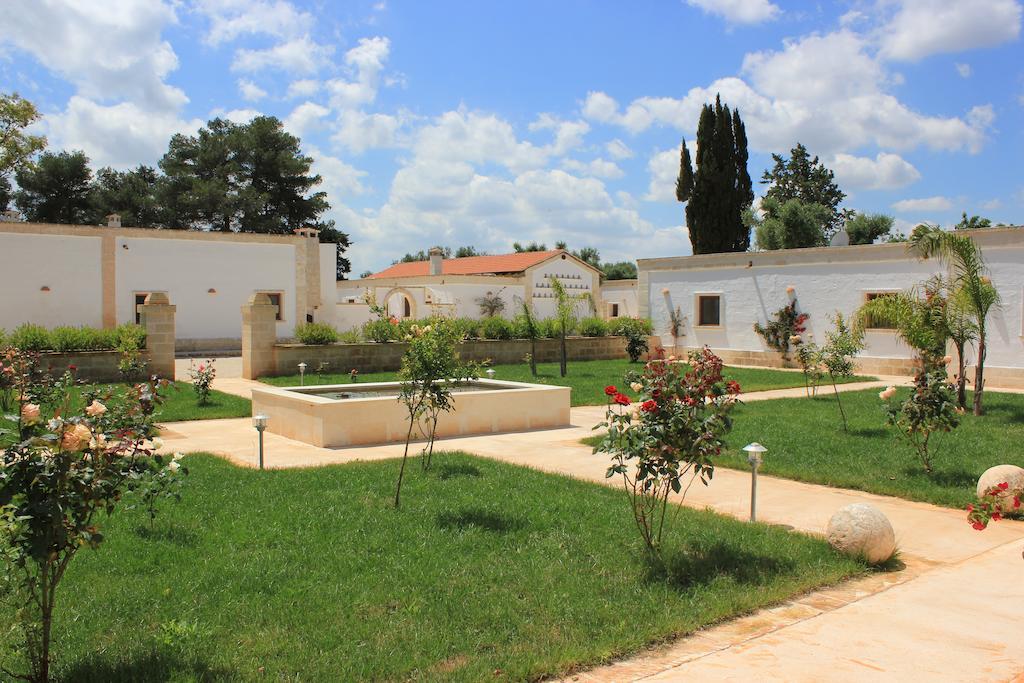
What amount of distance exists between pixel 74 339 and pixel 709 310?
59.5ft

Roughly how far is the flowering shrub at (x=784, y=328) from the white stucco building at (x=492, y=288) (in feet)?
38.8

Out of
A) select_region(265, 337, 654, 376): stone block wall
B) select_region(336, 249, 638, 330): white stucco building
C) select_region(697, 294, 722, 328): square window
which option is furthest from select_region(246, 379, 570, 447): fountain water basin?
select_region(336, 249, 638, 330): white stucco building

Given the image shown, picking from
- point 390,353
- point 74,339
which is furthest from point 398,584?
point 390,353

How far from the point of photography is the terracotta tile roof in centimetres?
4100

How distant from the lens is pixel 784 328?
24.5 meters

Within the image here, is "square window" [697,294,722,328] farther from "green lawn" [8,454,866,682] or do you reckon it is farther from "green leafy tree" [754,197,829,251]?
"green lawn" [8,454,866,682]

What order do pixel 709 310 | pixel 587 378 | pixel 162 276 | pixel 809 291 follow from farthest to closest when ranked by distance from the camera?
1. pixel 162 276
2. pixel 709 310
3. pixel 809 291
4. pixel 587 378

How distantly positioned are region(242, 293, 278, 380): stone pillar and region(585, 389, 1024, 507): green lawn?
1109cm

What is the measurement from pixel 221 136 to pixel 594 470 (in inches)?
1872

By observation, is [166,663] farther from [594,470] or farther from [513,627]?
[594,470]

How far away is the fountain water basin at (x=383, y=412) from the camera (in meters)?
11.6

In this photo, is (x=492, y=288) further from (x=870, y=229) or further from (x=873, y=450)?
(x=873, y=450)

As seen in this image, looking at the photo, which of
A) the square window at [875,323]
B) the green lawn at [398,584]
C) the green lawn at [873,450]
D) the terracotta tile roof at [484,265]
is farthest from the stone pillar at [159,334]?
the terracotta tile roof at [484,265]

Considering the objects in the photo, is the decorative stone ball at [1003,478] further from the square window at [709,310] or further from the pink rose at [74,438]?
the square window at [709,310]
